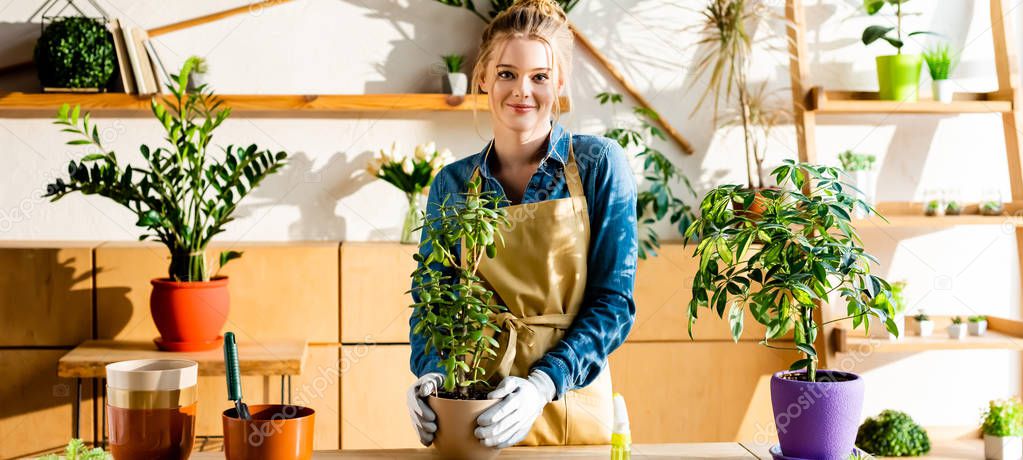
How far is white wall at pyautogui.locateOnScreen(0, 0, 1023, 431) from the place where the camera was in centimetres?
305

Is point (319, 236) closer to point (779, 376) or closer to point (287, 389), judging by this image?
point (287, 389)

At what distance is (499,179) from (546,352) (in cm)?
35

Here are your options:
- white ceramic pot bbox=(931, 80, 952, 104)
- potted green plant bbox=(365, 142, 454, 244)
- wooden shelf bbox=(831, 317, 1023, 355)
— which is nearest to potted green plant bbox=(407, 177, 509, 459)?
potted green plant bbox=(365, 142, 454, 244)

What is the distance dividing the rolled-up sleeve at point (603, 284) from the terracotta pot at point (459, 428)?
27 centimetres

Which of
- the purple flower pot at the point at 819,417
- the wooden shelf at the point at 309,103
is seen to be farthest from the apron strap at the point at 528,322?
the wooden shelf at the point at 309,103

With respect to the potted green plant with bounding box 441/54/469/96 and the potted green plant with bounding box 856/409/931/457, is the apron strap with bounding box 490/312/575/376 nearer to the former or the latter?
the potted green plant with bounding box 441/54/469/96

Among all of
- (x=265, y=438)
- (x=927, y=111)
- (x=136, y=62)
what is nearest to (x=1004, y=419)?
(x=927, y=111)

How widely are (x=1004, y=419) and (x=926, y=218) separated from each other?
2.46 feet

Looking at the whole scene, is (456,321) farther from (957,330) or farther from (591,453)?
(957,330)

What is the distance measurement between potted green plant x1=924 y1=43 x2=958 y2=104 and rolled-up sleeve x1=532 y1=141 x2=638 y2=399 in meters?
1.85

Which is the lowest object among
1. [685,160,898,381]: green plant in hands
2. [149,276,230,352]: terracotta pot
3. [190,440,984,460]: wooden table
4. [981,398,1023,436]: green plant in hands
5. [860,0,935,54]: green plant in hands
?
[981,398,1023,436]: green plant in hands

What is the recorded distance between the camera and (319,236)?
3104 millimetres

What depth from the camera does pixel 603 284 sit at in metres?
1.64

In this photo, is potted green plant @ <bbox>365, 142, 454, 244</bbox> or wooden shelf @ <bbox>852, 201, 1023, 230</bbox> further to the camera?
wooden shelf @ <bbox>852, 201, 1023, 230</bbox>
